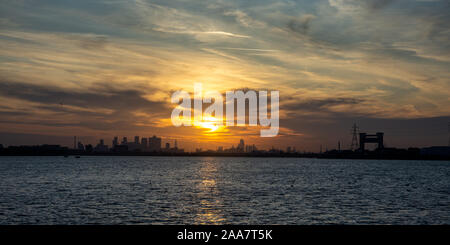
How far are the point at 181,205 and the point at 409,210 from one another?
29383mm

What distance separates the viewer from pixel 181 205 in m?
51.1

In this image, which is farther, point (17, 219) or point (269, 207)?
point (269, 207)

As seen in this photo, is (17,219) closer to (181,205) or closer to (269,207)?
(181,205)
